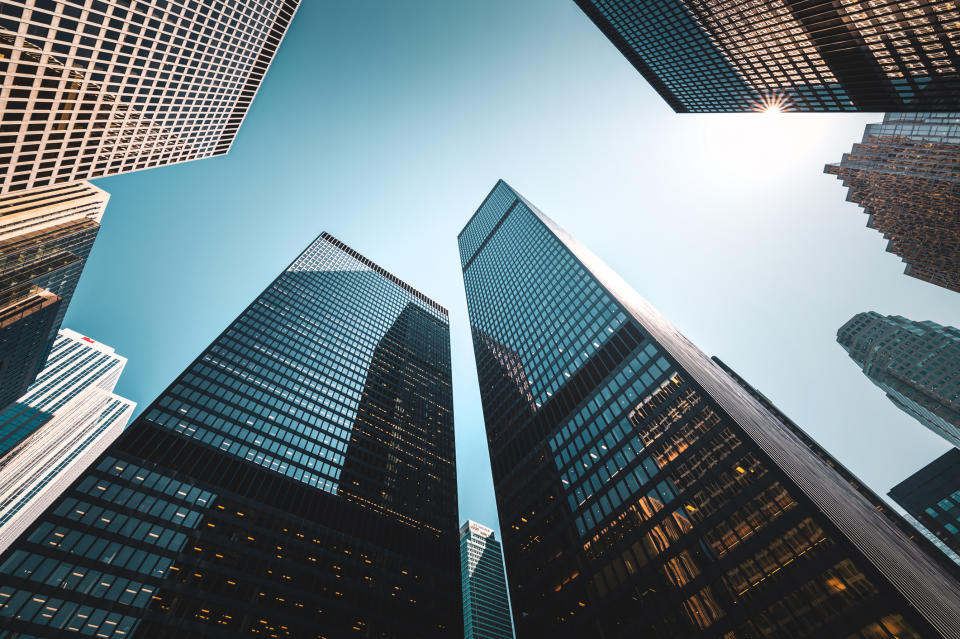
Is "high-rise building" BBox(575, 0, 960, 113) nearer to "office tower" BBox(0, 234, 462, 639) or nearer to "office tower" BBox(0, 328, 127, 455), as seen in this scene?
"office tower" BBox(0, 234, 462, 639)

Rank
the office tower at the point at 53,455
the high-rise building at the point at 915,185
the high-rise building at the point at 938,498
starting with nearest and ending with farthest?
the high-rise building at the point at 915,185 → the high-rise building at the point at 938,498 → the office tower at the point at 53,455

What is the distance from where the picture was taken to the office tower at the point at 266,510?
1911 inches

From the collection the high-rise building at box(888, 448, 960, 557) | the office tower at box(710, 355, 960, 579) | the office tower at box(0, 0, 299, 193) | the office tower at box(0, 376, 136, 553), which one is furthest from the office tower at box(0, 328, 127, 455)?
the high-rise building at box(888, 448, 960, 557)

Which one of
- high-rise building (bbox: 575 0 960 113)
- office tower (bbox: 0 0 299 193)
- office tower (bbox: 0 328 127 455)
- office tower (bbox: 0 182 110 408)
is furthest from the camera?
office tower (bbox: 0 328 127 455)

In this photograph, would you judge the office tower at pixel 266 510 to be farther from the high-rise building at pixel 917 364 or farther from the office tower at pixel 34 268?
the high-rise building at pixel 917 364

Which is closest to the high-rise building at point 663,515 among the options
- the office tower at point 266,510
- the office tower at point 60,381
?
the office tower at point 266,510

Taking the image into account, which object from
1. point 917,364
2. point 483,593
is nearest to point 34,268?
point 483,593

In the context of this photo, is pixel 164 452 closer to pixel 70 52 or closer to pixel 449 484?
pixel 70 52

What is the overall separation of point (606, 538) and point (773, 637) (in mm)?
18309

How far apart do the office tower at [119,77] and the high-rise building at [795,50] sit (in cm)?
6687

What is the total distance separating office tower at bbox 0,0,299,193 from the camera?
136ft

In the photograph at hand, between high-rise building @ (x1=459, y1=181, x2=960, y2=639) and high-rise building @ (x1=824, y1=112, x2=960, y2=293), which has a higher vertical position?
high-rise building @ (x1=824, y1=112, x2=960, y2=293)

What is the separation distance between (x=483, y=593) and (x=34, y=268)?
180 m

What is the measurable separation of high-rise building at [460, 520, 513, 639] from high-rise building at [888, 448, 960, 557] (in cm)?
12952
